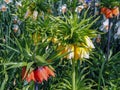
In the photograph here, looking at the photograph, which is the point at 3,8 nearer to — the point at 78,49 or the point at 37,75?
the point at 78,49

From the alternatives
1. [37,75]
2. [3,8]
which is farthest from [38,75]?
[3,8]

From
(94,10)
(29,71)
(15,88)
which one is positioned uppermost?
(94,10)

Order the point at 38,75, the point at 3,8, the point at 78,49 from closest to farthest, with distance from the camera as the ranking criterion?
the point at 38,75 → the point at 78,49 → the point at 3,8

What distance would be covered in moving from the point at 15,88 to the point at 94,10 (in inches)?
46.1

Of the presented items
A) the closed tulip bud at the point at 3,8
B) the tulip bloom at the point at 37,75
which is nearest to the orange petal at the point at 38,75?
the tulip bloom at the point at 37,75

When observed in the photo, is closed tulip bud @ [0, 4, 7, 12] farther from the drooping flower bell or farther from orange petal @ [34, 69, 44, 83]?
orange petal @ [34, 69, 44, 83]

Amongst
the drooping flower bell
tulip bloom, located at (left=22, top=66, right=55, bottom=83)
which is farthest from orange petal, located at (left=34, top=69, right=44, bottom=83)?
the drooping flower bell

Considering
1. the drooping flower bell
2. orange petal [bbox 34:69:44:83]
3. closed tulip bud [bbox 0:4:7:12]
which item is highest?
closed tulip bud [bbox 0:4:7:12]

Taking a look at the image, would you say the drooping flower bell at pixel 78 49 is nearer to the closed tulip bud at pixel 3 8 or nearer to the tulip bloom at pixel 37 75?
the tulip bloom at pixel 37 75

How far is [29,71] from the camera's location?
6.29ft

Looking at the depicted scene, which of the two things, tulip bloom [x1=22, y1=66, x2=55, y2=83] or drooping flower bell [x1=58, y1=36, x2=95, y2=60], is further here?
drooping flower bell [x1=58, y1=36, x2=95, y2=60]

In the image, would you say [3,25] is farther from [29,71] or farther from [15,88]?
[29,71]

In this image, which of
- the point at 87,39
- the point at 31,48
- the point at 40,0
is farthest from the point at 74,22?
the point at 40,0

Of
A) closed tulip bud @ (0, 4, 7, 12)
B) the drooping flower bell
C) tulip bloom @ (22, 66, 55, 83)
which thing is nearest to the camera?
tulip bloom @ (22, 66, 55, 83)
